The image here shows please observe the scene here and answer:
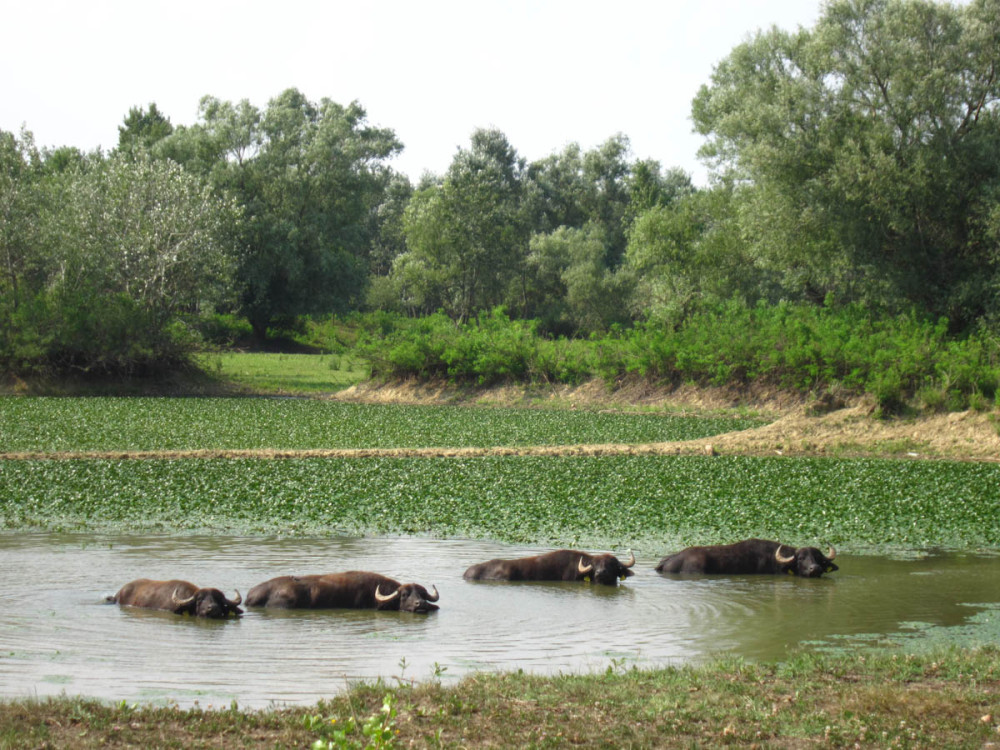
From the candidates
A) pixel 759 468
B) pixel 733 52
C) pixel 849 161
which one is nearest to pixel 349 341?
pixel 733 52

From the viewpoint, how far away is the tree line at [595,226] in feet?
123

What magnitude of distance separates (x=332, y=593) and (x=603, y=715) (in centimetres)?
514

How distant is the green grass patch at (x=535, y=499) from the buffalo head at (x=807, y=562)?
209 centimetres

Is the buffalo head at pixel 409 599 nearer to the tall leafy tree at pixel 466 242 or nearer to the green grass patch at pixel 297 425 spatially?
the green grass patch at pixel 297 425

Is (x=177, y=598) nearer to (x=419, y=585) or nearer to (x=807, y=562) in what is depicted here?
(x=419, y=585)

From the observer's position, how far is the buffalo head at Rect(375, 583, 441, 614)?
1105 cm

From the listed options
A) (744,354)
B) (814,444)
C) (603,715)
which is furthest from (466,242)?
(603,715)

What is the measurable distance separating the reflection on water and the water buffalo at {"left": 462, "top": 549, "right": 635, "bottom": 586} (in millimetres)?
226

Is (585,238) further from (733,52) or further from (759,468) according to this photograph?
(759,468)

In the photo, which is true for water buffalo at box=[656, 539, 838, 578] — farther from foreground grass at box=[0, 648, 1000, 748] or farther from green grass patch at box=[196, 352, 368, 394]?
green grass patch at box=[196, 352, 368, 394]

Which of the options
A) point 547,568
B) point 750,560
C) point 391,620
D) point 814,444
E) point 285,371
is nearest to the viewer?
point 391,620

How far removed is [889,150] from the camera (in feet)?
123

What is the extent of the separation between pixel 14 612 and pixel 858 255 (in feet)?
112

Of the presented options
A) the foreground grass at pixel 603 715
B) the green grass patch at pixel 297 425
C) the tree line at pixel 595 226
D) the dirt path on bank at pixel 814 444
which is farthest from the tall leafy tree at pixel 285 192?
the foreground grass at pixel 603 715
